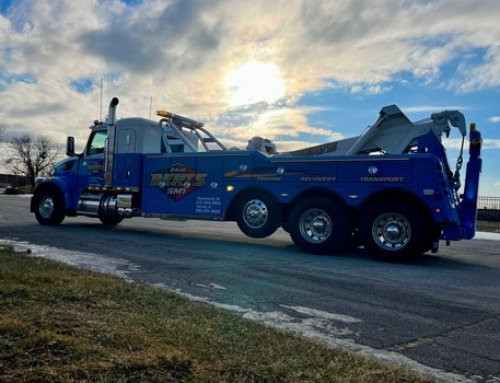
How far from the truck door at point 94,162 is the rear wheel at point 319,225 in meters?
6.41

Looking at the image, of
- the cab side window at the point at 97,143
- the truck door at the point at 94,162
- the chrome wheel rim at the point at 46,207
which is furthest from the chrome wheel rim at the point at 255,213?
the chrome wheel rim at the point at 46,207

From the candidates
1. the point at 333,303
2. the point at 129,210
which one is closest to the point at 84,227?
the point at 129,210

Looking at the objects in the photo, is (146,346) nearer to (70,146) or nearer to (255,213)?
(255,213)

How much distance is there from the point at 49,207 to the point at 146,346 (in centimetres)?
1220

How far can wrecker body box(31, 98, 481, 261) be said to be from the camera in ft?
30.3

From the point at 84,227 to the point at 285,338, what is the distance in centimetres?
1159

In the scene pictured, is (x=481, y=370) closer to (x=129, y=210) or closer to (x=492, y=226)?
(x=129, y=210)

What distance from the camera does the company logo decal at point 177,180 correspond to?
11859 millimetres

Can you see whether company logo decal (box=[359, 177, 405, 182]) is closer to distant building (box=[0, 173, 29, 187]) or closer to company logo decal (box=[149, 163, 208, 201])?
company logo decal (box=[149, 163, 208, 201])

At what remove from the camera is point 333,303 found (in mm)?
5750

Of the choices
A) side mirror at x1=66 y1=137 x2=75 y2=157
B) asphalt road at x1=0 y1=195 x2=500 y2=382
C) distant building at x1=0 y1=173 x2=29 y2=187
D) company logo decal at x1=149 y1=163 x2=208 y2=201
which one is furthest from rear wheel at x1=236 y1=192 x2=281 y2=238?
distant building at x1=0 y1=173 x2=29 y2=187

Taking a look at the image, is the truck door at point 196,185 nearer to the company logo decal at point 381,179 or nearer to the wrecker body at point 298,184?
the wrecker body at point 298,184

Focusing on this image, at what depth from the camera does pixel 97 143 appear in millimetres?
14289

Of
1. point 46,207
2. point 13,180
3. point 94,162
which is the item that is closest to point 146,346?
point 94,162
